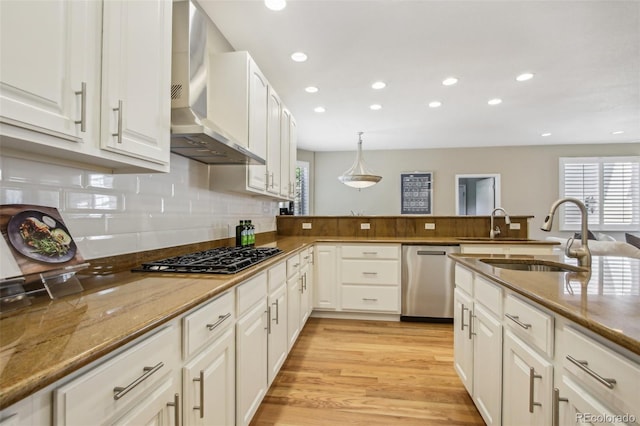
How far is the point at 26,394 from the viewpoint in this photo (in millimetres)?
480

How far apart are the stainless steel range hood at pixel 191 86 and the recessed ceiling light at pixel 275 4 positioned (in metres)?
0.50

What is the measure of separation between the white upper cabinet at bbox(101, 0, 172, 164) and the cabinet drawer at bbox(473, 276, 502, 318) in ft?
5.30

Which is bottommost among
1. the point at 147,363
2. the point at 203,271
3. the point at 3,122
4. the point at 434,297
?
the point at 434,297

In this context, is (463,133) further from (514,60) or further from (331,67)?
(331,67)

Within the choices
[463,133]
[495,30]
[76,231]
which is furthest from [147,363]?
[463,133]

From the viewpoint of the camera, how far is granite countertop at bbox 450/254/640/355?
0.73m

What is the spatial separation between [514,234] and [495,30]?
236 cm

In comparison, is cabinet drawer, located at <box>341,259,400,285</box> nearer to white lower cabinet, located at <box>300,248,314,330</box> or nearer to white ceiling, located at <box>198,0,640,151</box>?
white lower cabinet, located at <box>300,248,314,330</box>

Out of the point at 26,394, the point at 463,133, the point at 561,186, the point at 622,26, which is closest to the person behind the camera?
the point at 26,394

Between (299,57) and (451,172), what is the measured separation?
500cm

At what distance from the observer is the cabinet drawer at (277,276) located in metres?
1.85

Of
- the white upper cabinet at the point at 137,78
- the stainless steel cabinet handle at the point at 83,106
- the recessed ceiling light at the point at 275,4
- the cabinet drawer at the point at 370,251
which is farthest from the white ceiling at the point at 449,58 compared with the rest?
the cabinet drawer at the point at 370,251

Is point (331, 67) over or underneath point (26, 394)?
over
